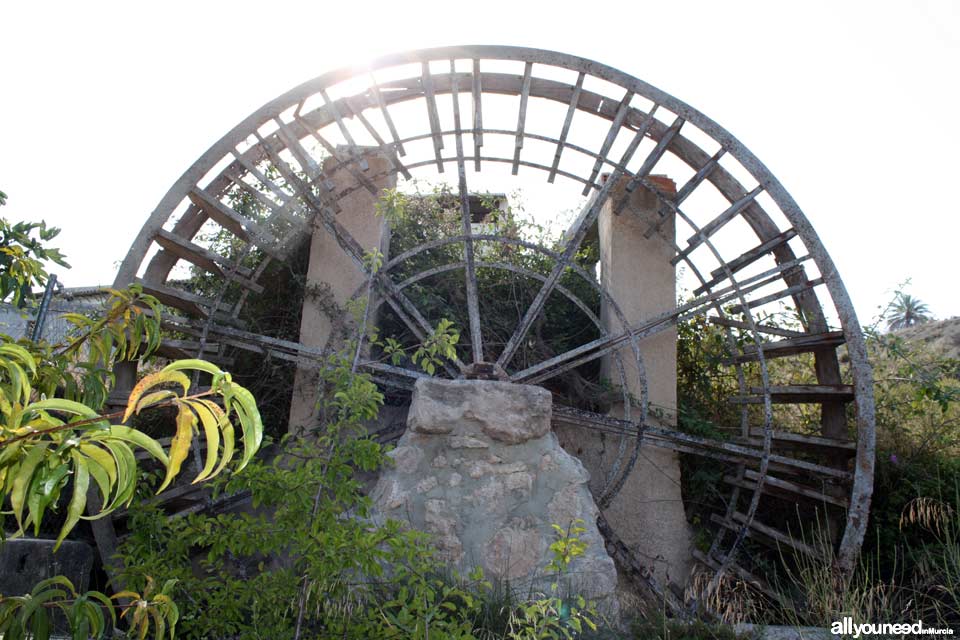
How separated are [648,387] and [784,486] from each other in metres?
1.31

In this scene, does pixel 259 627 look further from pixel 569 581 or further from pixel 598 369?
A: pixel 598 369

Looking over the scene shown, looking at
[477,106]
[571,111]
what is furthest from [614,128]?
[477,106]

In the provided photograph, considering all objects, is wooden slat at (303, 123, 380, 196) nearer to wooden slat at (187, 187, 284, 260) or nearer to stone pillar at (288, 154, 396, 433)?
stone pillar at (288, 154, 396, 433)

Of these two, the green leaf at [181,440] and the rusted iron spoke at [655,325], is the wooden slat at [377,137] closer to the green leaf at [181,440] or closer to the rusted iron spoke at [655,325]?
the rusted iron spoke at [655,325]

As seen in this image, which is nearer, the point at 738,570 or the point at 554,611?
the point at 554,611

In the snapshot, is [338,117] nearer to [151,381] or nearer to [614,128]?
[614,128]

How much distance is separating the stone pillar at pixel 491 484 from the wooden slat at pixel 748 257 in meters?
2.17

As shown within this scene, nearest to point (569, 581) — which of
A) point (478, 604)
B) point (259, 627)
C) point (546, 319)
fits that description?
point (478, 604)

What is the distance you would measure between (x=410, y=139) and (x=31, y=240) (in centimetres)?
425

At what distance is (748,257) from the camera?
6.28m

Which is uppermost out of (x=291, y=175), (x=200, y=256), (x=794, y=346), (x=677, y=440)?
(x=291, y=175)

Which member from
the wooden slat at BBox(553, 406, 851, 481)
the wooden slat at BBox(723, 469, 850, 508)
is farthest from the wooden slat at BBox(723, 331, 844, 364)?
the wooden slat at BBox(723, 469, 850, 508)

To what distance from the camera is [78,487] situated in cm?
119

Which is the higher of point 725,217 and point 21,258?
point 725,217
